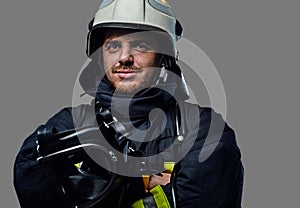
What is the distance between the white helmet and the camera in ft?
10.0

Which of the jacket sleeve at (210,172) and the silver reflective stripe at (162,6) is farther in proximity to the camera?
the silver reflective stripe at (162,6)

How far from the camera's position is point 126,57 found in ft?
9.82

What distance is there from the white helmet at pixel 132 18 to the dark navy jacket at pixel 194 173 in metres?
0.50

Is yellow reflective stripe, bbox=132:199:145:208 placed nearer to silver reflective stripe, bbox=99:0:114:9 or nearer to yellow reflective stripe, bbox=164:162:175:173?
yellow reflective stripe, bbox=164:162:175:173

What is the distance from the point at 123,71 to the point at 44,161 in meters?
0.71

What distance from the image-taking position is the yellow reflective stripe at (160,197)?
8.79ft

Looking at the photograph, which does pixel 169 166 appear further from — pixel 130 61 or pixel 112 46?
pixel 112 46

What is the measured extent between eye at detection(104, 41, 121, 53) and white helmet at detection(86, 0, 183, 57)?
0.08 m

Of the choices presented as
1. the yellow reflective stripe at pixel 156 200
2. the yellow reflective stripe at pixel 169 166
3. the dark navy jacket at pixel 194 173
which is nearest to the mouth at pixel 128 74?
the dark navy jacket at pixel 194 173

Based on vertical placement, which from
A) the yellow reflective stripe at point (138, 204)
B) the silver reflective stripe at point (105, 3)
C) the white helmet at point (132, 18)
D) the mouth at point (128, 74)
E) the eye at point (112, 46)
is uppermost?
the silver reflective stripe at point (105, 3)

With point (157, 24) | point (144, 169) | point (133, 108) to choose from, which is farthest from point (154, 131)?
point (157, 24)

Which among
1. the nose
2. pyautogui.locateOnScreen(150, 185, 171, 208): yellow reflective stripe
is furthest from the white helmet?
pyautogui.locateOnScreen(150, 185, 171, 208): yellow reflective stripe

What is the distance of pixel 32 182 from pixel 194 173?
2.35 feet

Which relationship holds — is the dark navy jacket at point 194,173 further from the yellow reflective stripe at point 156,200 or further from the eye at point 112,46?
the eye at point 112,46
